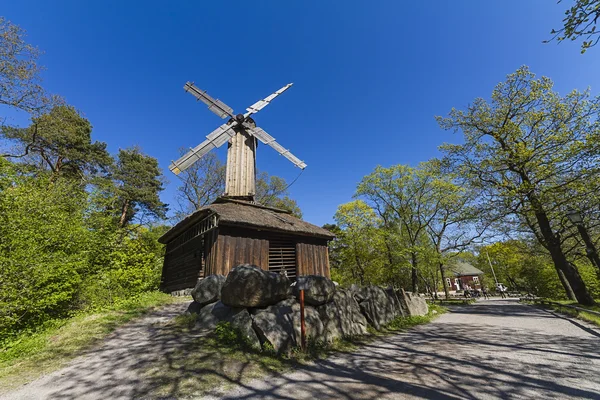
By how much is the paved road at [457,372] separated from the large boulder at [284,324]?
828mm

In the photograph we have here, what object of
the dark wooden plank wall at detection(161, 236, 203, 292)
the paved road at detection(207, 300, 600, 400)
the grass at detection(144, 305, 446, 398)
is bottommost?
the paved road at detection(207, 300, 600, 400)

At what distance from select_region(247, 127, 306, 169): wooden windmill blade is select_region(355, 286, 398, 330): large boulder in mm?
9857

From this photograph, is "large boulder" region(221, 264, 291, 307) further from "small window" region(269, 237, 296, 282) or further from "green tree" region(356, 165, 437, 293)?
"green tree" region(356, 165, 437, 293)

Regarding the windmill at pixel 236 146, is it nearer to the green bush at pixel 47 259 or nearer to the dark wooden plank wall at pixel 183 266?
the dark wooden plank wall at pixel 183 266

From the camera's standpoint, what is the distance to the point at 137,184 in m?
22.5

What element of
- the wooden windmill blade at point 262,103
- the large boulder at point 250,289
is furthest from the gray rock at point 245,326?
the wooden windmill blade at point 262,103

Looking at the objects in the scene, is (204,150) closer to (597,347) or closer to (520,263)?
(597,347)

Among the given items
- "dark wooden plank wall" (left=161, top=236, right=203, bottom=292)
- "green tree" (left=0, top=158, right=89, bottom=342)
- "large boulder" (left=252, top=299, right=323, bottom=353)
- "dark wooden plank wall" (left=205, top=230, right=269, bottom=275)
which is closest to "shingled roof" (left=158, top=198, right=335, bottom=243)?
"dark wooden plank wall" (left=205, top=230, right=269, bottom=275)

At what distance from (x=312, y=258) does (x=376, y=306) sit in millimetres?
4573

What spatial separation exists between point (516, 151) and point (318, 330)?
42.2 ft

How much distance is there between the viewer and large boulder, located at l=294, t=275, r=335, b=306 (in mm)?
6223

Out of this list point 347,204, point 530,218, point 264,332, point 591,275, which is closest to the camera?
point 264,332

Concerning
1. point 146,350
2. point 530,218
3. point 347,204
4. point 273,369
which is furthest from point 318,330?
point 347,204

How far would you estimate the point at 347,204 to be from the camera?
959 inches
